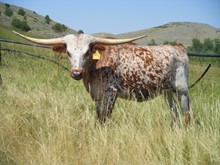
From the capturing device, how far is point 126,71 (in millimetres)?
4527

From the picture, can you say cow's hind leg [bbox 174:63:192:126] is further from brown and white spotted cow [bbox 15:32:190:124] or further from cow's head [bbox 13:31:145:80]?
cow's head [bbox 13:31:145:80]

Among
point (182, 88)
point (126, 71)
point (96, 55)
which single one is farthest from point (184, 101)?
point (96, 55)

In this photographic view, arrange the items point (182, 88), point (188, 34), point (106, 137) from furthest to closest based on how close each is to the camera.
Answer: point (188, 34) → point (182, 88) → point (106, 137)

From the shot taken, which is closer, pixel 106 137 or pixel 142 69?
pixel 106 137

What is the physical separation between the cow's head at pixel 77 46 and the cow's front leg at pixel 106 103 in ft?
1.86

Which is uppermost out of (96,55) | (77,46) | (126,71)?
(77,46)

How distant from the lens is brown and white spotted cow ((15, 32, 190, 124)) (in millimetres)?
4395

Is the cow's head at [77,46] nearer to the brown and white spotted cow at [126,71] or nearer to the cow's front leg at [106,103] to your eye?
the brown and white spotted cow at [126,71]

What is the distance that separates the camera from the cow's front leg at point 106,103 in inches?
174

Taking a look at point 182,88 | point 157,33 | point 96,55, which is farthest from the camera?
point 157,33

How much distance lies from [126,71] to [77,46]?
75 centimetres

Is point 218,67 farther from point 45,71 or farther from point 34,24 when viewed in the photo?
point 34,24

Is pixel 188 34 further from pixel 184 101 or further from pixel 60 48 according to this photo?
pixel 60 48

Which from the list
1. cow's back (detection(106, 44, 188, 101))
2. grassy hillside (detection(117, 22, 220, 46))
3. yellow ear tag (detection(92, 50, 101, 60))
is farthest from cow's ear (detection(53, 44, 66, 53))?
grassy hillside (detection(117, 22, 220, 46))
